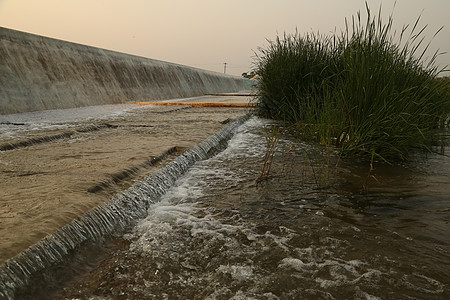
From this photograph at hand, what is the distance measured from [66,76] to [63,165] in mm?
5063

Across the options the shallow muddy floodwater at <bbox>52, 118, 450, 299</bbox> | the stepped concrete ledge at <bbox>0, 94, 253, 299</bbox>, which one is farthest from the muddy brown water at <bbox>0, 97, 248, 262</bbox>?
the shallow muddy floodwater at <bbox>52, 118, 450, 299</bbox>

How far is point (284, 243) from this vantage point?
146cm

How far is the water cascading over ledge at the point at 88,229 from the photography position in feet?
3.36

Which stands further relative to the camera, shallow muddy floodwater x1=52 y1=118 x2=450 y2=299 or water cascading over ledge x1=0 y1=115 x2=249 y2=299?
shallow muddy floodwater x1=52 y1=118 x2=450 y2=299

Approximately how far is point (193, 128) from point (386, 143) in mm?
2037

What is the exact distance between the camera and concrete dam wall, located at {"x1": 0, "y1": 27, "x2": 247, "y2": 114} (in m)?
5.34

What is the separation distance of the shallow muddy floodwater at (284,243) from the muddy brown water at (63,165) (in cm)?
22

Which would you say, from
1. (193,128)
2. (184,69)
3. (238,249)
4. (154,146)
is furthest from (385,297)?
(184,69)

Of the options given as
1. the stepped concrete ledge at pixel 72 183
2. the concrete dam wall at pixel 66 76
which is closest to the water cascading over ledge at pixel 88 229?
the stepped concrete ledge at pixel 72 183

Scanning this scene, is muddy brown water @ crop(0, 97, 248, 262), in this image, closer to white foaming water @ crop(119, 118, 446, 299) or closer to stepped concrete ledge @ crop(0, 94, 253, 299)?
stepped concrete ledge @ crop(0, 94, 253, 299)

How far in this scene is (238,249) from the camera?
4.62 feet

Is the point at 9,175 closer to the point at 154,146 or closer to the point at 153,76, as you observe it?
the point at 154,146

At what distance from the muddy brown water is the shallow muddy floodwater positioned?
223mm

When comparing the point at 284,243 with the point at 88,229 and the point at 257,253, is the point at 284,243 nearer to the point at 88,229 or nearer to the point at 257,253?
the point at 257,253
